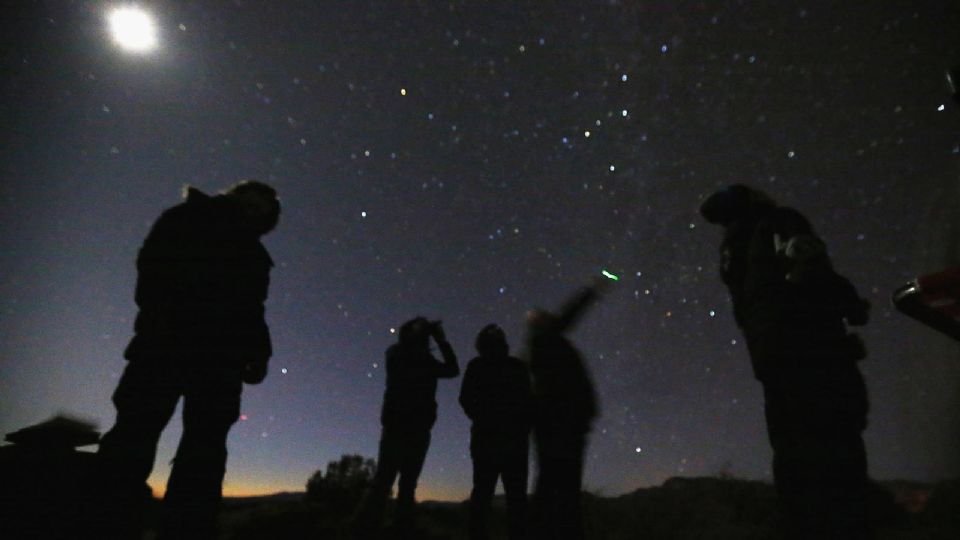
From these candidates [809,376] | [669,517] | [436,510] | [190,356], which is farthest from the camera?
[669,517]

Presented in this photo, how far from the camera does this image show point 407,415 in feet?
14.7

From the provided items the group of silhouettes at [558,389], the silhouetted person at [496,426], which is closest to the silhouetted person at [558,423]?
the group of silhouettes at [558,389]

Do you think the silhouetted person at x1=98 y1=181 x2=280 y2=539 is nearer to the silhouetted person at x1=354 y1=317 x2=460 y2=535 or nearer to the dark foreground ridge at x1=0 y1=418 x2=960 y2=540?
the dark foreground ridge at x1=0 y1=418 x2=960 y2=540

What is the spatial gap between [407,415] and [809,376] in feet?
11.3

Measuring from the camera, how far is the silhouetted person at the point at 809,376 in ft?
5.54

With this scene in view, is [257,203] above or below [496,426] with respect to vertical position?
above

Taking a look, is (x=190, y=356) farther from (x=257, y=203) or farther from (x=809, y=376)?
(x=809, y=376)

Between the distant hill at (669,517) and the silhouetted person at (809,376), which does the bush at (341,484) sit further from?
the silhouetted person at (809,376)

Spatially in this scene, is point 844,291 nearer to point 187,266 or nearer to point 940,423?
point 187,266

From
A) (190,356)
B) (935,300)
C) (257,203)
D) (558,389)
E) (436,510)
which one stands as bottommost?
(436,510)

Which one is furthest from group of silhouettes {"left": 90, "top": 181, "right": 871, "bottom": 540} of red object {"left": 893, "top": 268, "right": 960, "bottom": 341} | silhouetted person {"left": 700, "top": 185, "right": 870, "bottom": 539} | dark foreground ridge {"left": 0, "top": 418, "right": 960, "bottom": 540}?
red object {"left": 893, "top": 268, "right": 960, "bottom": 341}

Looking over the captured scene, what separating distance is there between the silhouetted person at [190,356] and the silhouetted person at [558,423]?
1.84m

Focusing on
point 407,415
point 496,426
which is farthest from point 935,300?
point 407,415

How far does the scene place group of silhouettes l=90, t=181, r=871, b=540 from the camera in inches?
69.3
